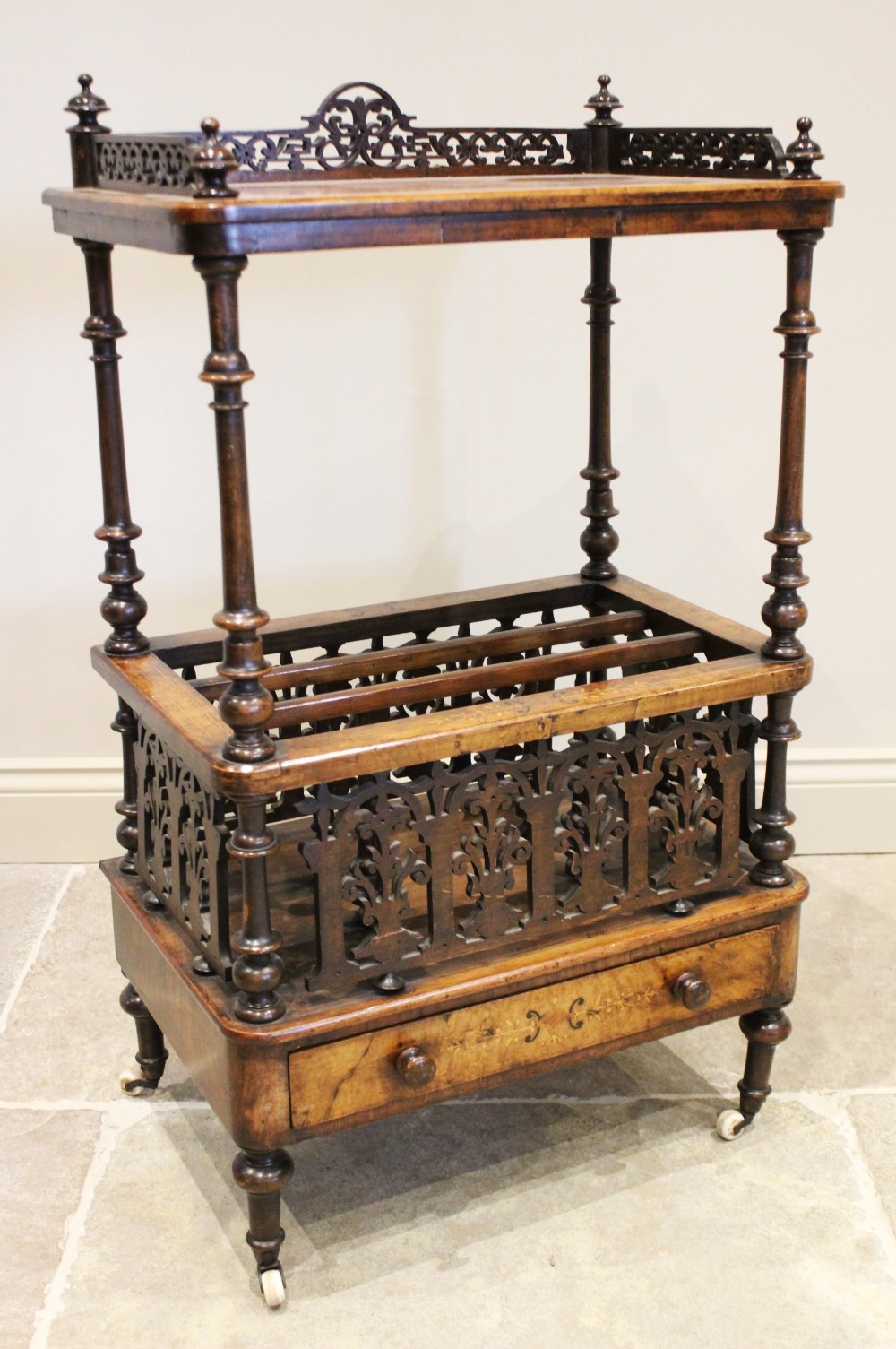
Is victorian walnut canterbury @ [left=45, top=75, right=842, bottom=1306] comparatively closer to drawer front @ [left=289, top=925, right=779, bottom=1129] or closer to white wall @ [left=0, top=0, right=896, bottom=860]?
drawer front @ [left=289, top=925, right=779, bottom=1129]

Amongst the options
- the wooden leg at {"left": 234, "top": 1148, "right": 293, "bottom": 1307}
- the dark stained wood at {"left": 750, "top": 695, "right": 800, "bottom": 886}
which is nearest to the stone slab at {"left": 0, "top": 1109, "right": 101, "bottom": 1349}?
the wooden leg at {"left": 234, "top": 1148, "right": 293, "bottom": 1307}

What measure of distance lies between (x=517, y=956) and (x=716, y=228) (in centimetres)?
104

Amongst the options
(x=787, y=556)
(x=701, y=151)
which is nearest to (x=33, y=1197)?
(x=787, y=556)

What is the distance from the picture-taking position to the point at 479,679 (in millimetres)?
2420

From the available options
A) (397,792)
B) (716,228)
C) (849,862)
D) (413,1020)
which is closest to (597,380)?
(716,228)

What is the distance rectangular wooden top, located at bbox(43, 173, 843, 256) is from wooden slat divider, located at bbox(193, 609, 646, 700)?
2.31 feet

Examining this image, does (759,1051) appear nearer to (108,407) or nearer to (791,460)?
(791,460)

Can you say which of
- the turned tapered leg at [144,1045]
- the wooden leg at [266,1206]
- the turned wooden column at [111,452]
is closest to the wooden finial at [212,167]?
the turned wooden column at [111,452]

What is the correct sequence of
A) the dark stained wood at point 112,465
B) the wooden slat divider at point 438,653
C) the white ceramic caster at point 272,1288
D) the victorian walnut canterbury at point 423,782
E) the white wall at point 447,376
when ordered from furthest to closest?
the white wall at point 447,376, the wooden slat divider at point 438,653, the dark stained wood at point 112,465, the white ceramic caster at point 272,1288, the victorian walnut canterbury at point 423,782

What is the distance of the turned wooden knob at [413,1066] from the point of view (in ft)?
7.29

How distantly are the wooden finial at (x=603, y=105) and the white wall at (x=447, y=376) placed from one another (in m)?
0.61

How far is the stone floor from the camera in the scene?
2.24 meters

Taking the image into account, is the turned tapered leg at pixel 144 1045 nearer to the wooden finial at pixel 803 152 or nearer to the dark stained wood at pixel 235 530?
the dark stained wood at pixel 235 530

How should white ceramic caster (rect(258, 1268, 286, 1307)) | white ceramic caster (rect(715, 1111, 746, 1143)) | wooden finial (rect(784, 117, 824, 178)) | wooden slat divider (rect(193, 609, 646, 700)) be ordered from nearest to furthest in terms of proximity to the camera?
wooden finial (rect(784, 117, 824, 178)) → white ceramic caster (rect(258, 1268, 286, 1307)) → wooden slat divider (rect(193, 609, 646, 700)) → white ceramic caster (rect(715, 1111, 746, 1143))
